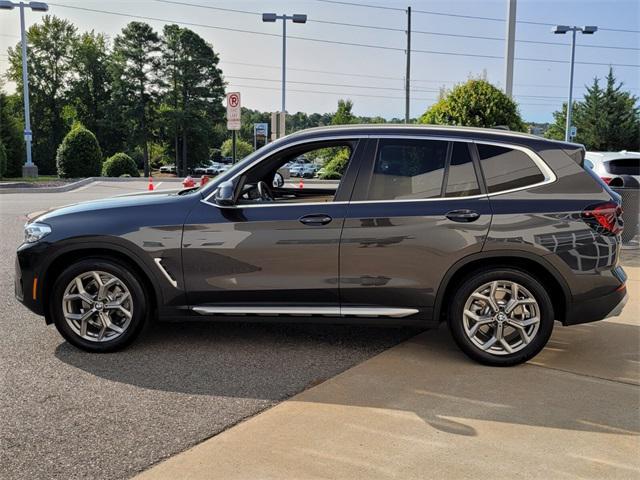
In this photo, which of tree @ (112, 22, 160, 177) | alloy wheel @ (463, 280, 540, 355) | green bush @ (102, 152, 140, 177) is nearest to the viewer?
alloy wheel @ (463, 280, 540, 355)

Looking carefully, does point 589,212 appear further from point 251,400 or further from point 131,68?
point 131,68

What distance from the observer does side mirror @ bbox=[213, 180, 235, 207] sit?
15.2ft

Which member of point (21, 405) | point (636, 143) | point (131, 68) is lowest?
point (21, 405)

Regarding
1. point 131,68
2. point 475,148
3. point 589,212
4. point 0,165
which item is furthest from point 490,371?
point 131,68

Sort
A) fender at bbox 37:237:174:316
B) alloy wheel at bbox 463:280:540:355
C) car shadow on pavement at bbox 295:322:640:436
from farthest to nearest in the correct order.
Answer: fender at bbox 37:237:174:316, alloy wheel at bbox 463:280:540:355, car shadow on pavement at bbox 295:322:640:436

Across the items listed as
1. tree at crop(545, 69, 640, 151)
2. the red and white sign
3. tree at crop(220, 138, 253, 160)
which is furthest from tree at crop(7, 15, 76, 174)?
the red and white sign

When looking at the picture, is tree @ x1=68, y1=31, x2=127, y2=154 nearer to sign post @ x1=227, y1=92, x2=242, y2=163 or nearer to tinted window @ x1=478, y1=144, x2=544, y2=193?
sign post @ x1=227, y1=92, x2=242, y2=163

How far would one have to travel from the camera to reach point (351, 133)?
15.8ft

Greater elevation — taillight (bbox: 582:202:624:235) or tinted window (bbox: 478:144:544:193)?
tinted window (bbox: 478:144:544:193)

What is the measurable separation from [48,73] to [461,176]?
2832 inches

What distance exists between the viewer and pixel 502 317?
180 inches

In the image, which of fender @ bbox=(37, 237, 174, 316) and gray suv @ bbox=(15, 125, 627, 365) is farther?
fender @ bbox=(37, 237, 174, 316)

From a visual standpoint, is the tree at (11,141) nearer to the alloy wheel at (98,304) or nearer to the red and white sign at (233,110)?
the red and white sign at (233,110)

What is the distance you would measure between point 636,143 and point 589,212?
48.4m
